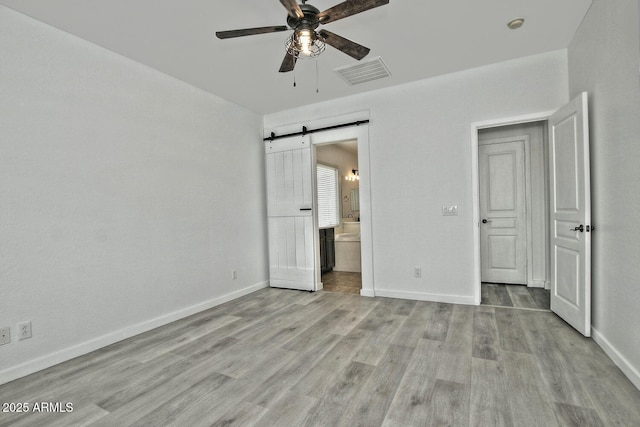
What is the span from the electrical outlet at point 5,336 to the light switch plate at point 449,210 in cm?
421

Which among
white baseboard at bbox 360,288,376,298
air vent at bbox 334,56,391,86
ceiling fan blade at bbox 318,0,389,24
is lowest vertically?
white baseboard at bbox 360,288,376,298

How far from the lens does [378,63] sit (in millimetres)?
3451

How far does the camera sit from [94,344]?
9.15ft

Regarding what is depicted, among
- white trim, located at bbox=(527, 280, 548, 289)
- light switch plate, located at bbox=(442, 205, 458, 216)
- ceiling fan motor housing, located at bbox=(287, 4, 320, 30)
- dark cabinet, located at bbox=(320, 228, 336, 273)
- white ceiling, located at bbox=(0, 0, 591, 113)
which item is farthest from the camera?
dark cabinet, located at bbox=(320, 228, 336, 273)

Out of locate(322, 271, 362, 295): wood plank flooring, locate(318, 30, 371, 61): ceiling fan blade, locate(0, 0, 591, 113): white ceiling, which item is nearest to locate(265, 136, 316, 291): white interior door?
locate(322, 271, 362, 295): wood plank flooring

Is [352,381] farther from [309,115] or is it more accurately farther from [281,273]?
[309,115]

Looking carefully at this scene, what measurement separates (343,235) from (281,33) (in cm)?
→ 438

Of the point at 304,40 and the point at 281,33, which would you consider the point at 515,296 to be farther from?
the point at 281,33

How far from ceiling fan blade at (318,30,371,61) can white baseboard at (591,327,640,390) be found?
2752mm

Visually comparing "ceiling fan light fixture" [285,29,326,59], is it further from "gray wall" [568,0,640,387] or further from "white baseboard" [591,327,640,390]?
"white baseboard" [591,327,640,390]

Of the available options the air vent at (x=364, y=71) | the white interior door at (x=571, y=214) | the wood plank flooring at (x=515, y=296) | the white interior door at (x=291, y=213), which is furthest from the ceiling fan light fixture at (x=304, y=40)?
the wood plank flooring at (x=515, y=296)

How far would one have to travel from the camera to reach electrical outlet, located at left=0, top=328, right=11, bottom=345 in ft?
7.43

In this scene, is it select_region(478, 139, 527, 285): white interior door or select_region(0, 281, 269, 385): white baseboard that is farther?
select_region(478, 139, 527, 285): white interior door

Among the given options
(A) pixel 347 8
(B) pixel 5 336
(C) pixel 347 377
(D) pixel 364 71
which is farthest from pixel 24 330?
(D) pixel 364 71
